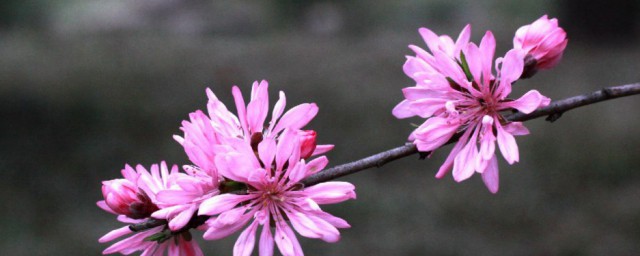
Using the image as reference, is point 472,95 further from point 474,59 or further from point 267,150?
point 267,150

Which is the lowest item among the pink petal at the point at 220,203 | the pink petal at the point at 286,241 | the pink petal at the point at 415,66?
the pink petal at the point at 286,241

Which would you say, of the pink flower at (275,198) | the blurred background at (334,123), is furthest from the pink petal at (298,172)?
the blurred background at (334,123)

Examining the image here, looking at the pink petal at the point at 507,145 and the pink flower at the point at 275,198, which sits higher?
the pink flower at the point at 275,198

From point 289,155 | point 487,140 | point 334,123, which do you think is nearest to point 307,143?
point 289,155

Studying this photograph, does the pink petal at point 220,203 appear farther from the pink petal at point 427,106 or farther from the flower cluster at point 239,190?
the pink petal at point 427,106

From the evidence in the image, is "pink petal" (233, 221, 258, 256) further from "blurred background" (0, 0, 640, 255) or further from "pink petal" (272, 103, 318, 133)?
"blurred background" (0, 0, 640, 255)

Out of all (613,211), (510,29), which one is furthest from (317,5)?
(613,211)

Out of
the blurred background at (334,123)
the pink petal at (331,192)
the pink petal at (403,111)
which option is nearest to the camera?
the pink petal at (331,192)

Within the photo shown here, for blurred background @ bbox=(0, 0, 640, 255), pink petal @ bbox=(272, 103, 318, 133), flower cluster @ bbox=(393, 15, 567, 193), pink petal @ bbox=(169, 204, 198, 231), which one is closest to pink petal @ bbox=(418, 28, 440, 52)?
flower cluster @ bbox=(393, 15, 567, 193)
